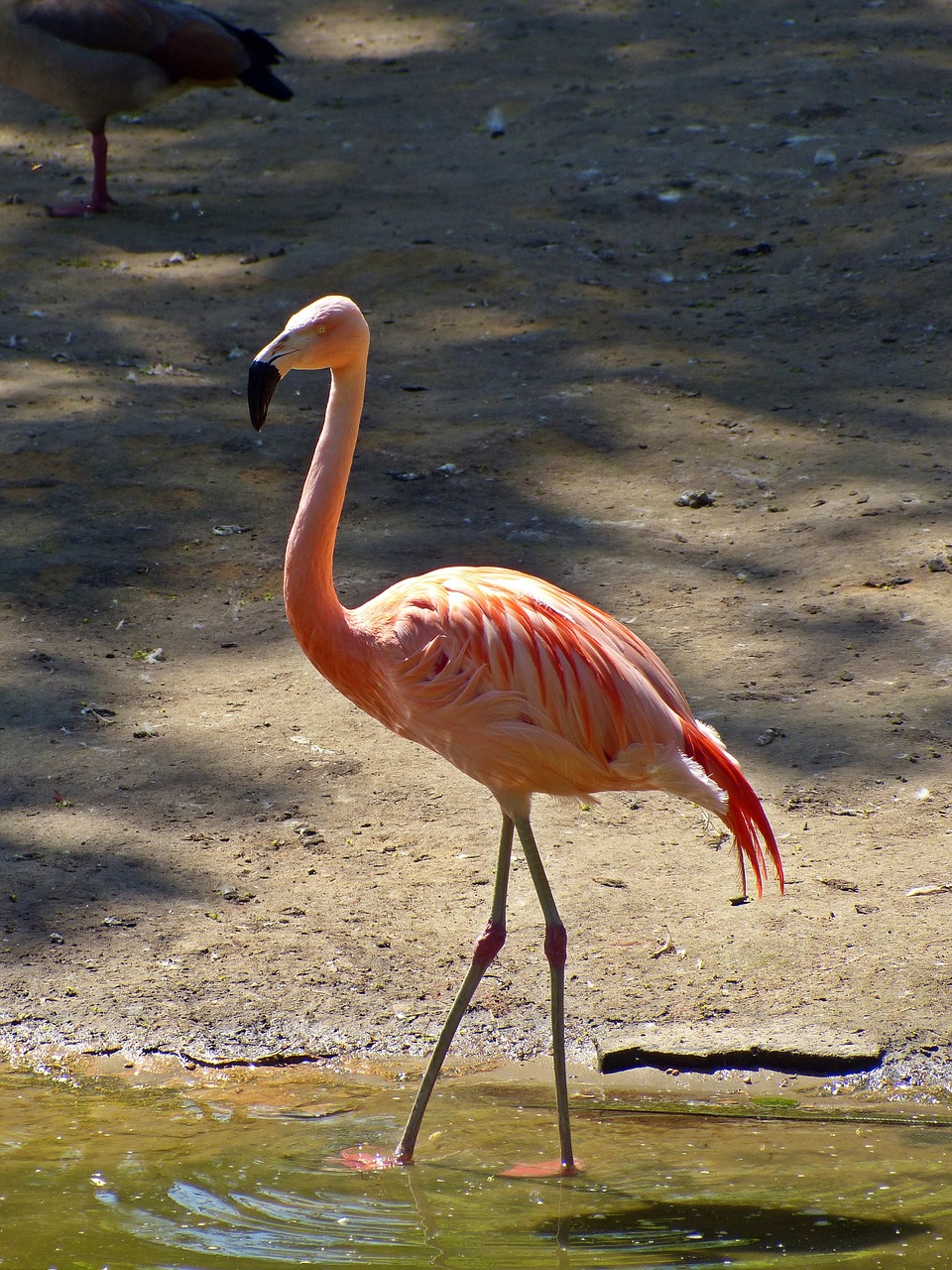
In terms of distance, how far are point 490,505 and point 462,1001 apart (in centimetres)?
328

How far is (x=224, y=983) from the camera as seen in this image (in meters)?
3.81

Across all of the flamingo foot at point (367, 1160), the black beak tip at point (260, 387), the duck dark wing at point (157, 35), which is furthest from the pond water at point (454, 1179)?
the duck dark wing at point (157, 35)

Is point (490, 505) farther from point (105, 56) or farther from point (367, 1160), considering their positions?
point (105, 56)

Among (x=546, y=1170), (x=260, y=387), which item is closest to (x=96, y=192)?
(x=260, y=387)

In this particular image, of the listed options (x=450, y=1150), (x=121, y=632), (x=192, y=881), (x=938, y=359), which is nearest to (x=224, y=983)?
(x=192, y=881)

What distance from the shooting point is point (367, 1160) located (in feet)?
10.8

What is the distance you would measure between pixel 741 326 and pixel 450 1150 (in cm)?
552

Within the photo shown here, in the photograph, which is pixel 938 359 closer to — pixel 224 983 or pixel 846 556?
pixel 846 556

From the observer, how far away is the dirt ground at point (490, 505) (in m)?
3.88

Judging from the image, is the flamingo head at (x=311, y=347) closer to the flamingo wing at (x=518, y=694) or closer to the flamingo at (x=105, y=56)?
the flamingo wing at (x=518, y=694)

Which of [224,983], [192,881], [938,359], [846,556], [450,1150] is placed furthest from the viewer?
[938,359]

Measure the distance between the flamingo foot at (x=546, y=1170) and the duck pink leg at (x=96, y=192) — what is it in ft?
24.7

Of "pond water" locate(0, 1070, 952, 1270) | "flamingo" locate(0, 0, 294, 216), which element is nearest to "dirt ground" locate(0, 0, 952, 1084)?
"pond water" locate(0, 1070, 952, 1270)

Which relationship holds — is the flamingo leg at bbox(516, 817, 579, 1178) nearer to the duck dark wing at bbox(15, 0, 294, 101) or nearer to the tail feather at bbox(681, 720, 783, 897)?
the tail feather at bbox(681, 720, 783, 897)
